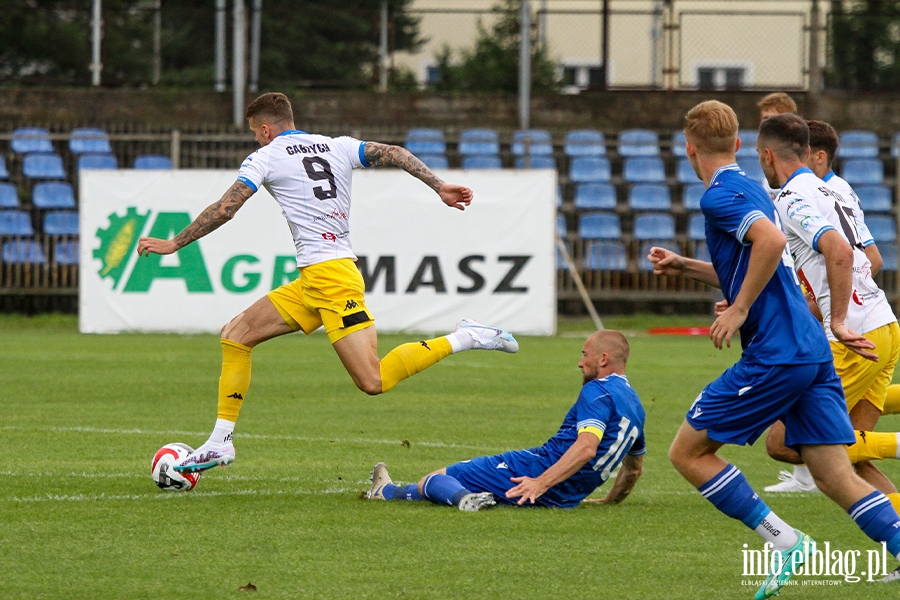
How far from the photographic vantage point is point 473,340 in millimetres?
7855

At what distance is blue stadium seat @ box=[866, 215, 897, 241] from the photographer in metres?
21.5

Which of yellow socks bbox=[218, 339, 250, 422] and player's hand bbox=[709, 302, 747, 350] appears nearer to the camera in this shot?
player's hand bbox=[709, 302, 747, 350]

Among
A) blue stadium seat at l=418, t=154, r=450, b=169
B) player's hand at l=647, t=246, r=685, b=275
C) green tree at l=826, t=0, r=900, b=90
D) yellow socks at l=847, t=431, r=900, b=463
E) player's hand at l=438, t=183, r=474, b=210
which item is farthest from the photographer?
green tree at l=826, t=0, r=900, b=90

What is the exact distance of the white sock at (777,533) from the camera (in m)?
4.86

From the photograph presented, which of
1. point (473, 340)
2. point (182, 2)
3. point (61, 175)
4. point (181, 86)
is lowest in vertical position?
point (473, 340)

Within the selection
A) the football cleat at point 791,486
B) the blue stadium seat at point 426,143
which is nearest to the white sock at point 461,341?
the football cleat at point 791,486

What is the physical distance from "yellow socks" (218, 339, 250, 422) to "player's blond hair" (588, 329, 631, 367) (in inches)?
83.9

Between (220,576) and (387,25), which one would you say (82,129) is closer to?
(387,25)

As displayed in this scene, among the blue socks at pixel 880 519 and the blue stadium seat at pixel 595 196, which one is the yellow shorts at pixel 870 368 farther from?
the blue stadium seat at pixel 595 196

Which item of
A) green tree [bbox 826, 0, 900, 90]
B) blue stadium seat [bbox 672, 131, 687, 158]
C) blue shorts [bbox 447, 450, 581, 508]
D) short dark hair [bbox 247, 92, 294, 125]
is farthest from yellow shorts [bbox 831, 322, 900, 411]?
green tree [bbox 826, 0, 900, 90]

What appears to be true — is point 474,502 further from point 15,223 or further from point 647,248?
point 15,223

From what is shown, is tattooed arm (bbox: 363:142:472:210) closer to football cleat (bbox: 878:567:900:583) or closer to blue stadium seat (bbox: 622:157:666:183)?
football cleat (bbox: 878:567:900:583)

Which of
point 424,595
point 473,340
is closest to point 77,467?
point 473,340

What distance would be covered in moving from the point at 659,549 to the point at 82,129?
19.8m
